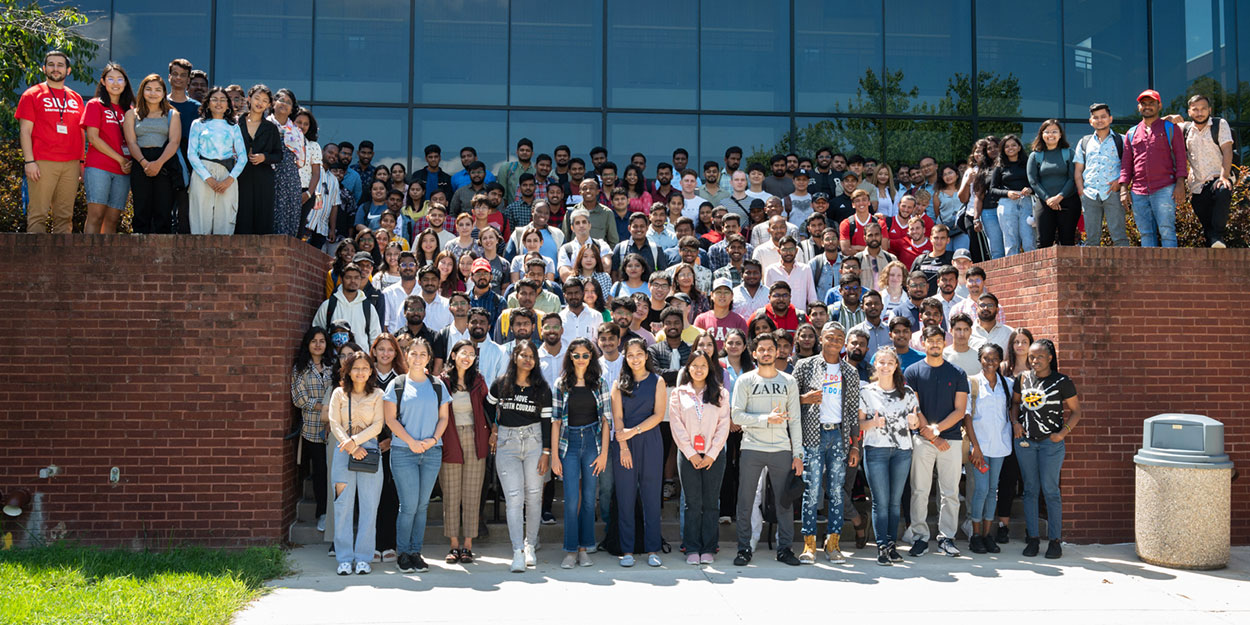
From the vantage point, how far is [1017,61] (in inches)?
674

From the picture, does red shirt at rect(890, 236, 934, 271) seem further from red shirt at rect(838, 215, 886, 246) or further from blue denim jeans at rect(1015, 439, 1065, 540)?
blue denim jeans at rect(1015, 439, 1065, 540)

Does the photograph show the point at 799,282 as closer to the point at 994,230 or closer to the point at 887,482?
the point at 994,230

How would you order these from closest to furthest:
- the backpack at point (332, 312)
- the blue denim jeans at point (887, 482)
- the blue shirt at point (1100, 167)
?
the blue denim jeans at point (887, 482)
the backpack at point (332, 312)
the blue shirt at point (1100, 167)

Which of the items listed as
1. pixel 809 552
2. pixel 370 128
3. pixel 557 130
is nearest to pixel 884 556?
pixel 809 552

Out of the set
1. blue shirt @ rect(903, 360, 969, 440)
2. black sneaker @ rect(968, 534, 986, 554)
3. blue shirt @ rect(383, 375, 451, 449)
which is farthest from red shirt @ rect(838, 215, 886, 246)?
blue shirt @ rect(383, 375, 451, 449)

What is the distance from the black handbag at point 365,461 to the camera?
24.8 ft

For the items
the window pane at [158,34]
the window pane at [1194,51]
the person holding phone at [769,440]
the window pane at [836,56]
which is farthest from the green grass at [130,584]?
the window pane at [1194,51]

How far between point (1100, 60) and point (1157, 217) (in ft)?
30.4

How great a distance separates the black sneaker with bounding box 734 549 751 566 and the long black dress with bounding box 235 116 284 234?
519 cm

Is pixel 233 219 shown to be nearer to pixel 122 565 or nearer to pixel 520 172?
pixel 122 565

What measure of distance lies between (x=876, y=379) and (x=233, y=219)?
19.6ft

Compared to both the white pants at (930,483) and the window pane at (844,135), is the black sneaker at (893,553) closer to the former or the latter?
the white pants at (930,483)

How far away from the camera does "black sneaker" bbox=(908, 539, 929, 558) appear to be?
8.21m

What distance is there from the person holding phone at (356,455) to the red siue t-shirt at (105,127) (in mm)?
3176
